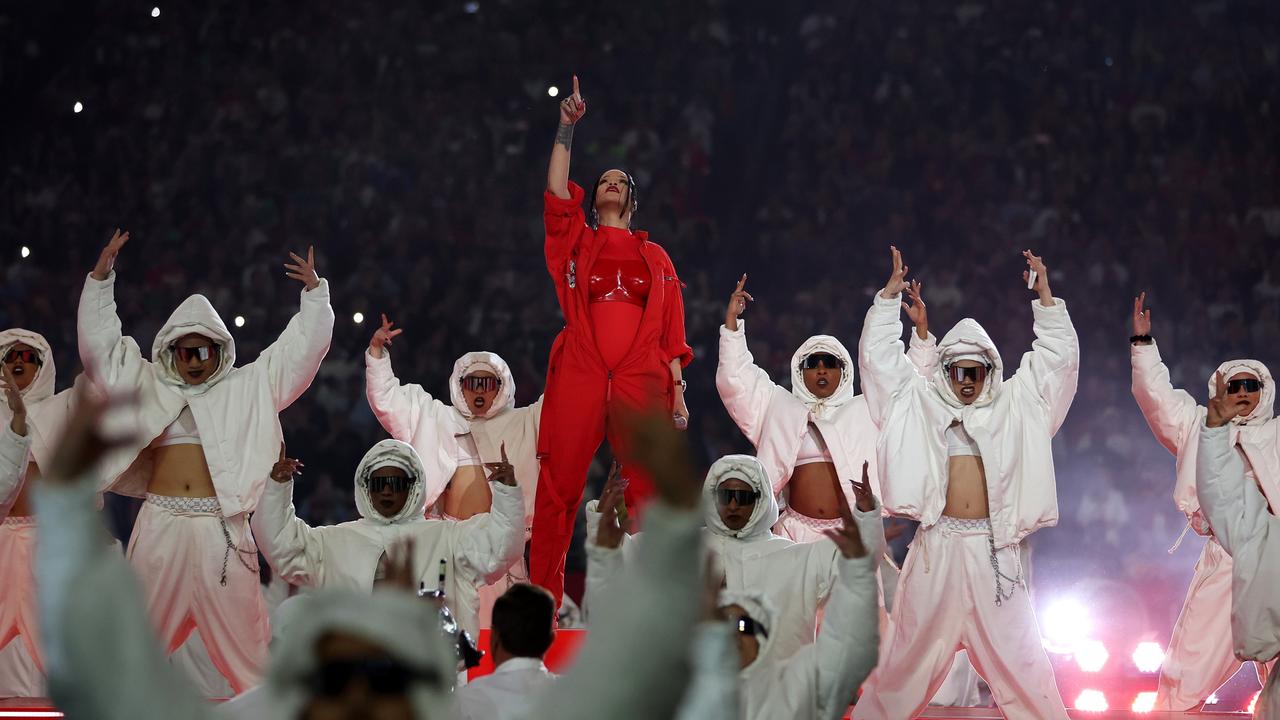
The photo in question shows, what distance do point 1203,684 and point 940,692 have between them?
1.16m

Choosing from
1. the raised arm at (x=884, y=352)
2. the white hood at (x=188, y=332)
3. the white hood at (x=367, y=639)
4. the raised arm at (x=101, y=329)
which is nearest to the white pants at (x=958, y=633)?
the raised arm at (x=884, y=352)

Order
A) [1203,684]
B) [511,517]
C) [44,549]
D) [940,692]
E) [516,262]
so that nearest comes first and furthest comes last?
[44,549] < [511,517] < [1203,684] < [940,692] < [516,262]

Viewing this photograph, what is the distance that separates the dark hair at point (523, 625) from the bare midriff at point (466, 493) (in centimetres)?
354

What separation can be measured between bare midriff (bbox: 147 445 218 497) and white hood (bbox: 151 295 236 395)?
260 mm

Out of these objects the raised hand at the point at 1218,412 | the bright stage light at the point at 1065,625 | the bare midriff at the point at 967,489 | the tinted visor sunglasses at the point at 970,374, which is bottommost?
the bright stage light at the point at 1065,625

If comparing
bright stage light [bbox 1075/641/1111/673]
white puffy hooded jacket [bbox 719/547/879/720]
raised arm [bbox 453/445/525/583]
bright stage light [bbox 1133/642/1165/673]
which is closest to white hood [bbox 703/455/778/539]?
raised arm [bbox 453/445/525/583]

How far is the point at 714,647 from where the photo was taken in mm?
2182

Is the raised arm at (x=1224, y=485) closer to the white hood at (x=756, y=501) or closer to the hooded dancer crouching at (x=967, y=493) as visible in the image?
the hooded dancer crouching at (x=967, y=493)

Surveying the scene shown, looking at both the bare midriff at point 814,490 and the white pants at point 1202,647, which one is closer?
the white pants at point 1202,647

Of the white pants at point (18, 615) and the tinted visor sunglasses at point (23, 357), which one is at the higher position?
the tinted visor sunglasses at point (23, 357)

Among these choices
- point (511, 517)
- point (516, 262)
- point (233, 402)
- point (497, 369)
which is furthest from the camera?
point (516, 262)

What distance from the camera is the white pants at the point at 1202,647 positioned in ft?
19.5

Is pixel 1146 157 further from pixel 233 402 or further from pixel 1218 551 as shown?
pixel 233 402

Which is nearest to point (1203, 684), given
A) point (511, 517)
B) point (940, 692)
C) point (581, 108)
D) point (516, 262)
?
point (940, 692)
